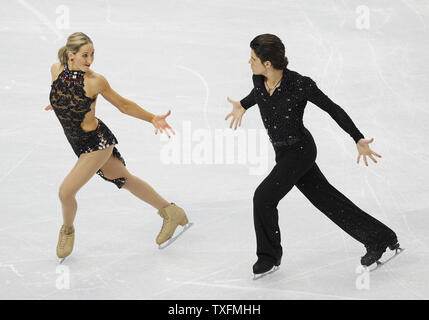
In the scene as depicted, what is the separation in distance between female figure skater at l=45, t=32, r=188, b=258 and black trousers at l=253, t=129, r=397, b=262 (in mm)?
814

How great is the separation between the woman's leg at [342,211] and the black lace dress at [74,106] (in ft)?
4.80

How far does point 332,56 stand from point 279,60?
4.47 meters

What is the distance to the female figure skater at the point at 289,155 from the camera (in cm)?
566

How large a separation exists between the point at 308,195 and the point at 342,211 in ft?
Answer: 0.85

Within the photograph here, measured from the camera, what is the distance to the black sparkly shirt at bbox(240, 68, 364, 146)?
5.66 metres

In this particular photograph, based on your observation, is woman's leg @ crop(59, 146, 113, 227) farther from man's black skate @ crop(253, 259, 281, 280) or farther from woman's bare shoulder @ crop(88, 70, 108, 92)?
man's black skate @ crop(253, 259, 281, 280)

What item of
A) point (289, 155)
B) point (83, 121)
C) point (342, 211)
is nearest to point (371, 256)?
point (342, 211)

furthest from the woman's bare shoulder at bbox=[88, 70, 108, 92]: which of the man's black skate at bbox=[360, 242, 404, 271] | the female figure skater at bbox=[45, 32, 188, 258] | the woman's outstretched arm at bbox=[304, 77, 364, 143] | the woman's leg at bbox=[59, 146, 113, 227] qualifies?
the man's black skate at bbox=[360, 242, 404, 271]

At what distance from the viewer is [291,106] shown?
568 centimetres

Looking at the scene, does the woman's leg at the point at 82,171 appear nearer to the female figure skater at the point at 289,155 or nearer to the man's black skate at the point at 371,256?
the female figure skater at the point at 289,155

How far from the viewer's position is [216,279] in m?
5.89

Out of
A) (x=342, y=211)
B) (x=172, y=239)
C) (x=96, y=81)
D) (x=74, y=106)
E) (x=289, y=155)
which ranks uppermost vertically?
(x=96, y=81)

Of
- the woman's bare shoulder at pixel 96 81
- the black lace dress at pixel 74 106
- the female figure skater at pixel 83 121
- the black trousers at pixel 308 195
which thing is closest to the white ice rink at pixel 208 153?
the black trousers at pixel 308 195

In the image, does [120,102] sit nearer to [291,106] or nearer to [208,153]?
[291,106]
